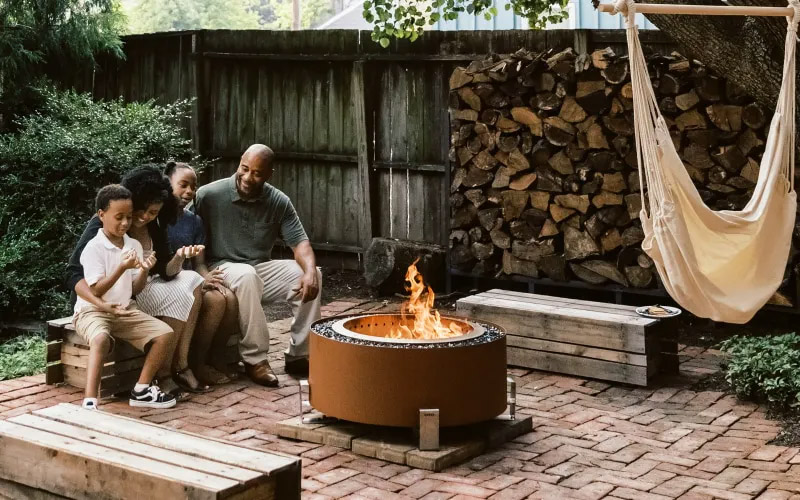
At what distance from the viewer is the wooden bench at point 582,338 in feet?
18.4

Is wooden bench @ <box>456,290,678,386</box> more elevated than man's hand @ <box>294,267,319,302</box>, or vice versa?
man's hand @ <box>294,267,319,302</box>

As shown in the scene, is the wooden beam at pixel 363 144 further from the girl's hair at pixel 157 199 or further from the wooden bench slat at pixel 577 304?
the girl's hair at pixel 157 199

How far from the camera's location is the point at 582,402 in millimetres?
5391

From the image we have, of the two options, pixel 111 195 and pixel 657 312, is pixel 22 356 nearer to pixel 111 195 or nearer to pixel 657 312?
pixel 111 195

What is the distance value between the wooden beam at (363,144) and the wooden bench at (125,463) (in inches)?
197

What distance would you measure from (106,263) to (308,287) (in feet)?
3.89

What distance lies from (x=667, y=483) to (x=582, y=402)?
48.2 inches

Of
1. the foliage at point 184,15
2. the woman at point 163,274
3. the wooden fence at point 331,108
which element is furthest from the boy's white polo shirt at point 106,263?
the foliage at point 184,15

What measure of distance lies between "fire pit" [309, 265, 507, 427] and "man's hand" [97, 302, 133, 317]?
98 cm

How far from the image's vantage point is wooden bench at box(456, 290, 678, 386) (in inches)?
220

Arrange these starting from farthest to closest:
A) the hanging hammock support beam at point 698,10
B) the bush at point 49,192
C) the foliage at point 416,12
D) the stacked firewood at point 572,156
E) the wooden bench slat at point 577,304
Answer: the bush at point 49,192, the foliage at point 416,12, the stacked firewood at point 572,156, the wooden bench slat at point 577,304, the hanging hammock support beam at point 698,10

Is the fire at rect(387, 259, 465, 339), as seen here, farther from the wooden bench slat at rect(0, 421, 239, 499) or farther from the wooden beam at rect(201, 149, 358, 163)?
the wooden beam at rect(201, 149, 358, 163)

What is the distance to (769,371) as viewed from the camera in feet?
17.4

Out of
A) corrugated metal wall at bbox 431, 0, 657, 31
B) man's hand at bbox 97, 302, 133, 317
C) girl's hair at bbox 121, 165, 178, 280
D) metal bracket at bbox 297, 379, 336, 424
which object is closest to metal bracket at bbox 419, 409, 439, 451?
metal bracket at bbox 297, 379, 336, 424
